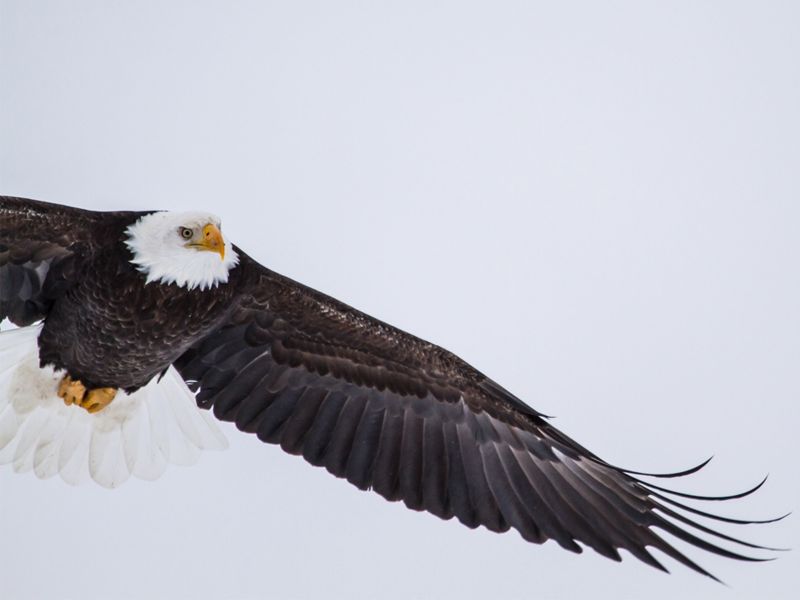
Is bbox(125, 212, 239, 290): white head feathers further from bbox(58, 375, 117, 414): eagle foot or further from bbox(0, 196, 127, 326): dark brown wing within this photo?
bbox(58, 375, 117, 414): eagle foot

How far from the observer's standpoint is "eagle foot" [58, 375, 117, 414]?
4465 millimetres

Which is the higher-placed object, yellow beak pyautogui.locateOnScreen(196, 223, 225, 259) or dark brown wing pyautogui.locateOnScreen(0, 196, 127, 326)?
yellow beak pyautogui.locateOnScreen(196, 223, 225, 259)

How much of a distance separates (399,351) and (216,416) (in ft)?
2.53

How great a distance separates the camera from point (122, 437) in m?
4.75

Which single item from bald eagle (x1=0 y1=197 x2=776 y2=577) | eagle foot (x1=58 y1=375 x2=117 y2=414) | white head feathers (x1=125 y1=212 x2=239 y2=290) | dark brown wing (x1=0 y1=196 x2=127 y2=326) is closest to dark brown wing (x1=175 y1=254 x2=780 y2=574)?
bald eagle (x1=0 y1=197 x2=776 y2=577)

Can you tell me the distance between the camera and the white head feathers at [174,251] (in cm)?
398

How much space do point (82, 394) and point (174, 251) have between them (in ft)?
2.95

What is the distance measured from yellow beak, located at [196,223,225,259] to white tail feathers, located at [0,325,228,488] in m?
0.88

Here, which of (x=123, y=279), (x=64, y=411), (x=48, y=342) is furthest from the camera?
(x=64, y=411)

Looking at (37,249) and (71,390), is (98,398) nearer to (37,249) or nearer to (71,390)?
(71,390)

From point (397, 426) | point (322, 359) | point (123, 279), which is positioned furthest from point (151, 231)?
point (397, 426)

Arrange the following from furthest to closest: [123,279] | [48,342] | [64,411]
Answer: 1. [64,411]
2. [48,342]
3. [123,279]

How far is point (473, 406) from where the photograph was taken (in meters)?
4.43

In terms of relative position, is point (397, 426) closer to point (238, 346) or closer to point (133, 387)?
point (238, 346)
